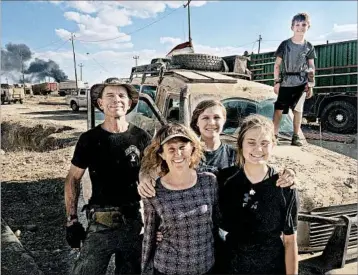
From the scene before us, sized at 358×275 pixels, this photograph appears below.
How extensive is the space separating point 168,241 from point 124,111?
0.98m

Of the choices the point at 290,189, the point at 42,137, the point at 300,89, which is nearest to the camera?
the point at 290,189

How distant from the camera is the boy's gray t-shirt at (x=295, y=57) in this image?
146 inches

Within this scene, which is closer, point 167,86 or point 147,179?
point 147,179

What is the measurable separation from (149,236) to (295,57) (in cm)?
256

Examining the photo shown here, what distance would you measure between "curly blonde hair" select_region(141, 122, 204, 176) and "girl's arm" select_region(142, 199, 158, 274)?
8.7 inches

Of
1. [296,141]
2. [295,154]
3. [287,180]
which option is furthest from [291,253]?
[296,141]

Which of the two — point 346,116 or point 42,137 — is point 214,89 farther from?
point 42,137

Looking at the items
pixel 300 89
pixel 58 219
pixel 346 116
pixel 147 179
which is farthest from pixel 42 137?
pixel 147 179

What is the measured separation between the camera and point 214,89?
464 centimetres

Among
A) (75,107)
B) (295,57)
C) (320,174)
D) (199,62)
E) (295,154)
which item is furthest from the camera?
(75,107)

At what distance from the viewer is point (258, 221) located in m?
1.90

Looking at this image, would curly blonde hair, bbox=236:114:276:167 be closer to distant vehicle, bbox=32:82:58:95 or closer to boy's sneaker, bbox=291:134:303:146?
boy's sneaker, bbox=291:134:303:146

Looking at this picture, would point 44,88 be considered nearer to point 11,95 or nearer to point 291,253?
point 11,95

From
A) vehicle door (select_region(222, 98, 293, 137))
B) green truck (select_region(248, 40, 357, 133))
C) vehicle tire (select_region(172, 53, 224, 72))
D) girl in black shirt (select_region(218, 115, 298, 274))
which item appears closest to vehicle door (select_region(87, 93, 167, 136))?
vehicle door (select_region(222, 98, 293, 137))
